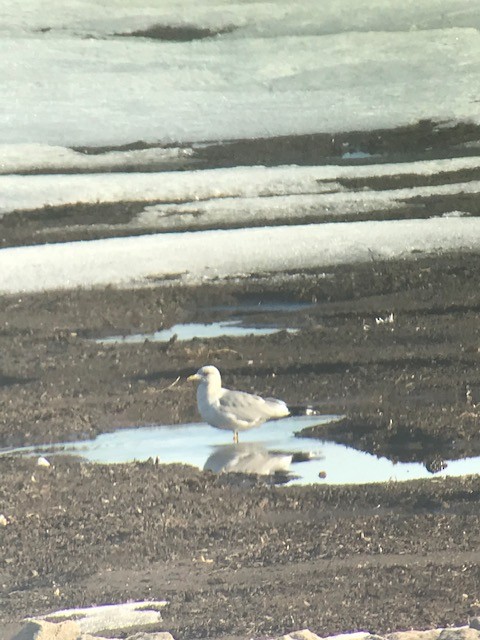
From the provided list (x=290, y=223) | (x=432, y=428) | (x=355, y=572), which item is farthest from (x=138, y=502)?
(x=290, y=223)

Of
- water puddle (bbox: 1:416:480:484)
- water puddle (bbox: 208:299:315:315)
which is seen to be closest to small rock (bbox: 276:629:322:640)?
water puddle (bbox: 1:416:480:484)

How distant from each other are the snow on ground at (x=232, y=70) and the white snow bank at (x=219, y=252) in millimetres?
4357

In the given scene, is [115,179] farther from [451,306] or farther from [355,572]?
[355,572]

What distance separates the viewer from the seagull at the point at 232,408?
797 cm

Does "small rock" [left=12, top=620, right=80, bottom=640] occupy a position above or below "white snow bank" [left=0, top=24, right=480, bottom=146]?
below

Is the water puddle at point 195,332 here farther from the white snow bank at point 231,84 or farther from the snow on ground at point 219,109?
the white snow bank at point 231,84

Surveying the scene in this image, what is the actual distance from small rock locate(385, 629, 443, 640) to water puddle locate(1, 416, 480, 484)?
230 cm

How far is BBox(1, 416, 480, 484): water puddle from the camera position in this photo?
23.4ft

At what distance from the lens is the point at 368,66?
67.4ft

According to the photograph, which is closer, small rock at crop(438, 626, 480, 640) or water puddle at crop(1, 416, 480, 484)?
small rock at crop(438, 626, 480, 640)

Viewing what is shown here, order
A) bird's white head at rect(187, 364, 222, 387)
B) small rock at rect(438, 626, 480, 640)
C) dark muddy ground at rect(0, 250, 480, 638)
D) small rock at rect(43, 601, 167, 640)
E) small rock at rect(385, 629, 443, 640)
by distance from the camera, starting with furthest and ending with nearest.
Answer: bird's white head at rect(187, 364, 222, 387) → dark muddy ground at rect(0, 250, 480, 638) → small rock at rect(43, 601, 167, 640) → small rock at rect(385, 629, 443, 640) → small rock at rect(438, 626, 480, 640)

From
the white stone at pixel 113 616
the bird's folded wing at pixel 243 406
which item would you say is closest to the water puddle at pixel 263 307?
the bird's folded wing at pixel 243 406

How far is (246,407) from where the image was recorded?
8.02 m

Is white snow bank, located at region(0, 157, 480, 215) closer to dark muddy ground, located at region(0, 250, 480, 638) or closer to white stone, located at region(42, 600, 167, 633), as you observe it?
dark muddy ground, located at region(0, 250, 480, 638)
